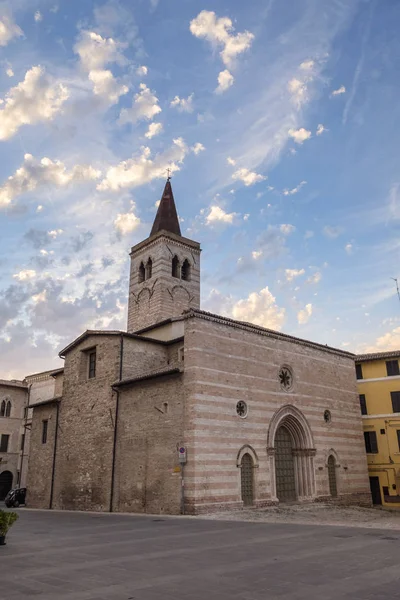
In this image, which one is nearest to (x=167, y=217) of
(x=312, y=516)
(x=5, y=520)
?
(x=312, y=516)

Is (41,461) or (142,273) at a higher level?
(142,273)

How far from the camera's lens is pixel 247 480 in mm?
21250

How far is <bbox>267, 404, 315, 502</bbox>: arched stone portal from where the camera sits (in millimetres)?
23766

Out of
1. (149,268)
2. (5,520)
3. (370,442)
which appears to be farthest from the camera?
(149,268)

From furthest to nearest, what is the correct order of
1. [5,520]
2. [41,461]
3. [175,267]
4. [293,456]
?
[175,267]
[41,461]
[293,456]
[5,520]

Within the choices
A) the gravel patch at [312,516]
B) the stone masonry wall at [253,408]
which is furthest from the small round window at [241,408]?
the gravel patch at [312,516]

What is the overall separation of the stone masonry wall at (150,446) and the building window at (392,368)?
16.5 meters

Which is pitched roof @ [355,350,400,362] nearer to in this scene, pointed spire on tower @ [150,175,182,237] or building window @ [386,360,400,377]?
building window @ [386,360,400,377]

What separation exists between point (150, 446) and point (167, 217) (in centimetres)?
2371

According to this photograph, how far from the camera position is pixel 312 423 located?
25.7m

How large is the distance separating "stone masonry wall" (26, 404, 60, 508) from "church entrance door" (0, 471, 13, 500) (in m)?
12.7

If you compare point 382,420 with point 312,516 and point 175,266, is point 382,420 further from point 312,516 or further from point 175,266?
point 175,266

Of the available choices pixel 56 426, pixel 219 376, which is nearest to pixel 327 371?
pixel 219 376

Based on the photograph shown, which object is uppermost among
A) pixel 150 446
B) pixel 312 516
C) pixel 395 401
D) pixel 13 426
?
pixel 395 401
